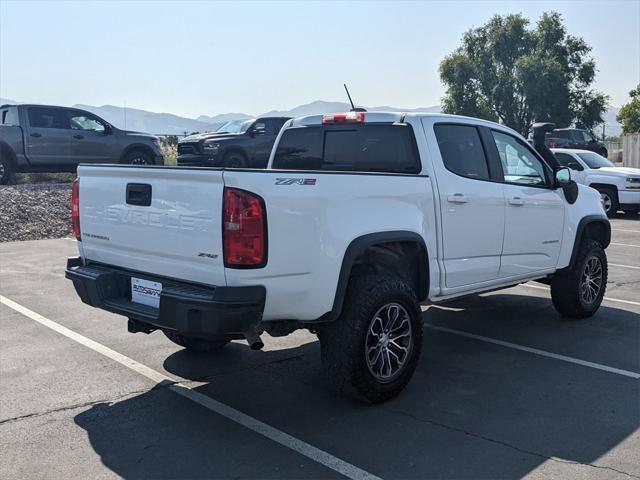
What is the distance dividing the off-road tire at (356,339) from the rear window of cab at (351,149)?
1122mm

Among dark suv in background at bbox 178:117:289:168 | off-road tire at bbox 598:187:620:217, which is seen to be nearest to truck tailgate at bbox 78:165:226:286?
dark suv in background at bbox 178:117:289:168

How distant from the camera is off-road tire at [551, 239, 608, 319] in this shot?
22.7ft

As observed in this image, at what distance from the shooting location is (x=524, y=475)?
12.0ft

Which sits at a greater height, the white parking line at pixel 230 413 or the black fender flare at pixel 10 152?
the black fender flare at pixel 10 152

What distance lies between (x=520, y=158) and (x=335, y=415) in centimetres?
317

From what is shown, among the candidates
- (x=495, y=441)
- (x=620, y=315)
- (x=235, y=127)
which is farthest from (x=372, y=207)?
(x=235, y=127)

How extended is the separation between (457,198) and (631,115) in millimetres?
52224

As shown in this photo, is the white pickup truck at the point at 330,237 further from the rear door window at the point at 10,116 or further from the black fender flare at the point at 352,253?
the rear door window at the point at 10,116

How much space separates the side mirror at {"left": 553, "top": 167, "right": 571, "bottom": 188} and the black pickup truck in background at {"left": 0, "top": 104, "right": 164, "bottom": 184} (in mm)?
12402

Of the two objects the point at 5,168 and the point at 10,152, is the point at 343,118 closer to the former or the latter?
the point at 10,152

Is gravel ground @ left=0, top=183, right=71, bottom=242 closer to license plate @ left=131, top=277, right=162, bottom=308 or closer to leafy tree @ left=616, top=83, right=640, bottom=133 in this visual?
license plate @ left=131, top=277, right=162, bottom=308

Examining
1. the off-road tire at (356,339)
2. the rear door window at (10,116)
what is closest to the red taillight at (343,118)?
the off-road tire at (356,339)

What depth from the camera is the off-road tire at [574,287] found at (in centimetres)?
691

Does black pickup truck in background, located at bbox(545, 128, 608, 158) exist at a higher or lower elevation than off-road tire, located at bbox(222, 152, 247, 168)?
higher
